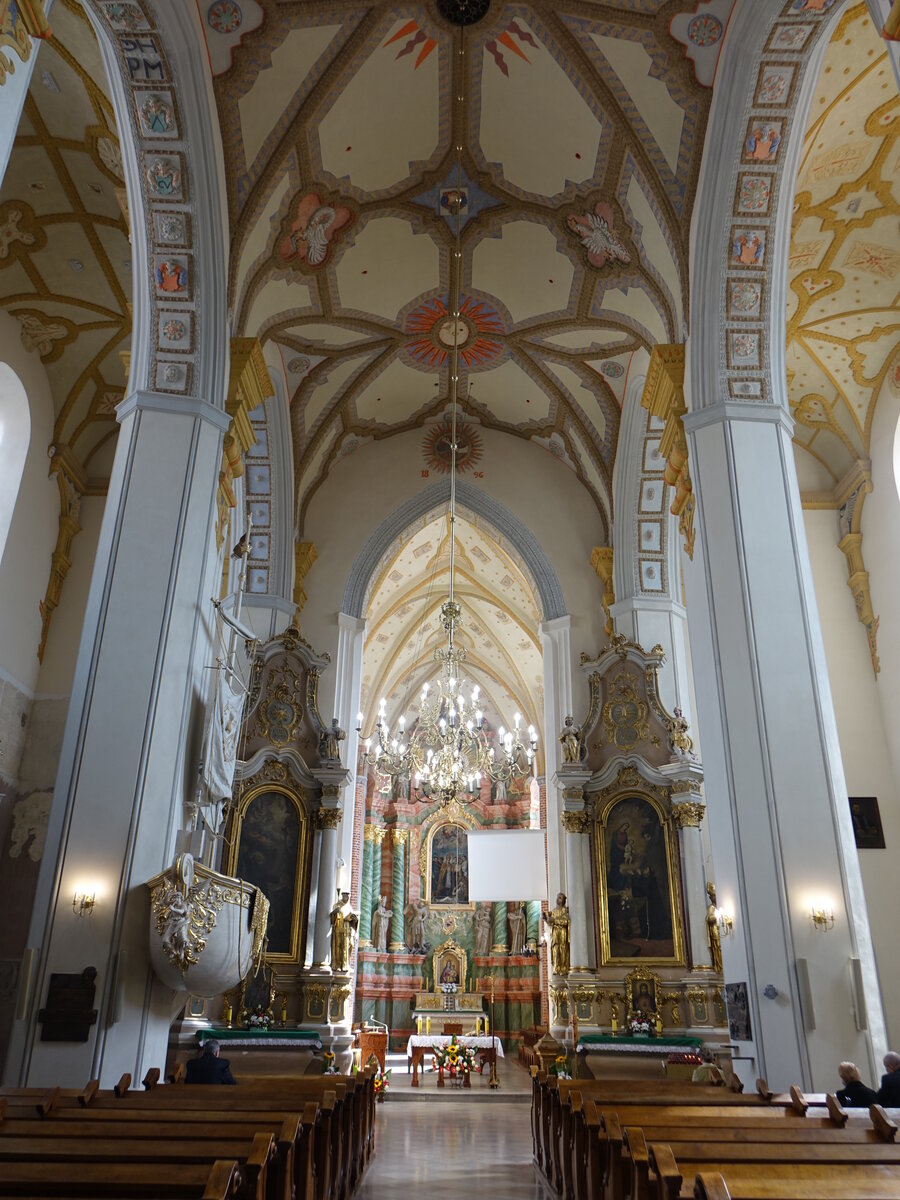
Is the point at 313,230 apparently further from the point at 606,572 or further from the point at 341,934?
the point at 341,934

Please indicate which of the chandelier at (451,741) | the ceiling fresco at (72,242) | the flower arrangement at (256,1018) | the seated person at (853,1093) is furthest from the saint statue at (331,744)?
the seated person at (853,1093)

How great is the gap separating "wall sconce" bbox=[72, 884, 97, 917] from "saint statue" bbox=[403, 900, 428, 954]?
17.3 meters

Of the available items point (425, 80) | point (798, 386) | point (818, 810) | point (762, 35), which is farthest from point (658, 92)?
point (818, 810)

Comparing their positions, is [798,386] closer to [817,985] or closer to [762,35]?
[762,35]

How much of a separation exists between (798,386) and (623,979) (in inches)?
336

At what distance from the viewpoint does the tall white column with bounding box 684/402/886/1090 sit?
709cm

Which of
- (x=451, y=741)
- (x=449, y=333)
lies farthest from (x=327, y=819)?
(x=449, y=333)

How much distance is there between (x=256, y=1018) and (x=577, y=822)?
5059mm

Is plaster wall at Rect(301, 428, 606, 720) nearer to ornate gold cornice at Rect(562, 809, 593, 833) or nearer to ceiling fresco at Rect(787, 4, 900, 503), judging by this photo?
ornate gold cornice at Rect(562, 809, 593, 833)

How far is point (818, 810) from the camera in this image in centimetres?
765

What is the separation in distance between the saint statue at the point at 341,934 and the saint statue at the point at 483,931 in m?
11.5

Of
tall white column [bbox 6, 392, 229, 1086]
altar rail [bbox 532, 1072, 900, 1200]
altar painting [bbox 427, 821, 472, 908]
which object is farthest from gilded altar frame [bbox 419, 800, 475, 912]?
altar rail [bbox 532, 1072, 900, 1200]

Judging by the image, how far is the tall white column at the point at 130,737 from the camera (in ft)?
23.4

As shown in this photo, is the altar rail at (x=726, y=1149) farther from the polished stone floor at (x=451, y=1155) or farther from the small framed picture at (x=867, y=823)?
the small framed picture at (x=867, y=823)
